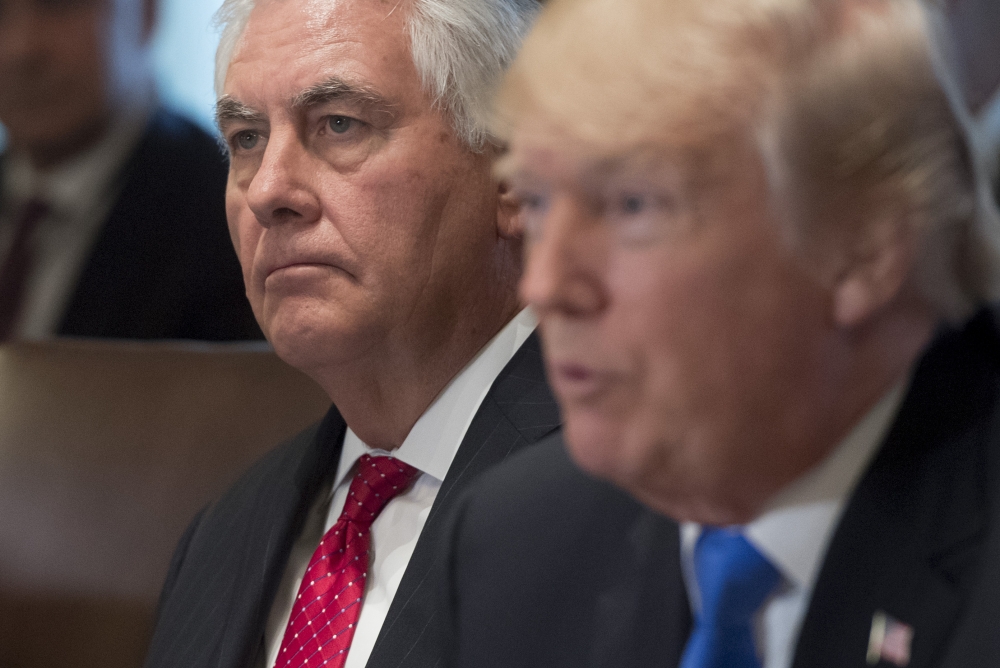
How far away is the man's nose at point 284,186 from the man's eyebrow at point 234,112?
2.5 inches

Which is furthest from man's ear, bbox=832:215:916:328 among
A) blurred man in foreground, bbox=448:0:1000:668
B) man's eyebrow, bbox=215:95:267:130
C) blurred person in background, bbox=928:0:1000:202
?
man's eyebrow, bbox=215:95:267:130

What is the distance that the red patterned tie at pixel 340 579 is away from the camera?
131cm


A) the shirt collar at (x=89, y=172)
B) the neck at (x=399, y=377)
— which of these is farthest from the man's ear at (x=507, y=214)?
the shirt collar at (x=89, y=172)

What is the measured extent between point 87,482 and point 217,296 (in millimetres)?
711

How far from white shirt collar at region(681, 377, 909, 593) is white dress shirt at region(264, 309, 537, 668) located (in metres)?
0.66

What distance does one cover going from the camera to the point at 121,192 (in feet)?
8.13

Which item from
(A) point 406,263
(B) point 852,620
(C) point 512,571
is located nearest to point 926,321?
(B) point 852,620

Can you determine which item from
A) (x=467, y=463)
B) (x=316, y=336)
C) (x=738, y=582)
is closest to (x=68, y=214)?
(x=316, y=336)

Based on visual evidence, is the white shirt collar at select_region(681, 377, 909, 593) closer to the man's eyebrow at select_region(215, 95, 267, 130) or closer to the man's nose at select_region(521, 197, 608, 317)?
the man's nose at select_region(521, 197, 608, 317)

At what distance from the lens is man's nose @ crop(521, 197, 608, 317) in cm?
67

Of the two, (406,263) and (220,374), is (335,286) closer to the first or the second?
(406,263)

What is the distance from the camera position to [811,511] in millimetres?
717

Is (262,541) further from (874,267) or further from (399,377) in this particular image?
(874,267)

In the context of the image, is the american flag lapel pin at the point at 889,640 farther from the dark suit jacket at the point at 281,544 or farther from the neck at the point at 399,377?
the neck at the point at 399,377
